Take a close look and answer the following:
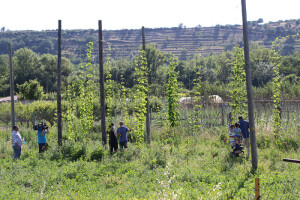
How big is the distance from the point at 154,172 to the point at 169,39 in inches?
6403

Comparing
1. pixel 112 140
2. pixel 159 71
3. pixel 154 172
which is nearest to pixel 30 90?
pixel 159 71

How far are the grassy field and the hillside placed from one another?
4697 inches

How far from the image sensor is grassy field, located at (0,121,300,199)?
820 cm

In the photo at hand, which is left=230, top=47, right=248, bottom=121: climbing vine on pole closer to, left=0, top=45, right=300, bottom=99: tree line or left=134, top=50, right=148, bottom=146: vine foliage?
left=134, top=50, right=148, bottom=146: vine foliage

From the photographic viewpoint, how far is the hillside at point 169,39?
14438 centimetres

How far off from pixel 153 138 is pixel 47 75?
56.1 metres

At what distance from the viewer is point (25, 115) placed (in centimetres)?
2550

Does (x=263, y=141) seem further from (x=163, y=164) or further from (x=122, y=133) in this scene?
(x=122, y=133)

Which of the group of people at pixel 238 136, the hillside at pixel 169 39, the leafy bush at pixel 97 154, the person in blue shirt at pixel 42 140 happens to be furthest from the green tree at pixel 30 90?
the hillside at pixel 169 39

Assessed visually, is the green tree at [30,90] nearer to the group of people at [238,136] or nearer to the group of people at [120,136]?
the group of people at [120,136]

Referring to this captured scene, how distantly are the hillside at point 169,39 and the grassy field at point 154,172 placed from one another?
391 ft

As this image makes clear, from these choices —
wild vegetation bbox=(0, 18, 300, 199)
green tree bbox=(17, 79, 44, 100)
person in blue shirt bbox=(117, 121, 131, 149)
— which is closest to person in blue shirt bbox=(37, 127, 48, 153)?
wild vegetation bbox=(0, 18, 300, 199)

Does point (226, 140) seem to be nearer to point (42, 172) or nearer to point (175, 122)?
point (175, 122)

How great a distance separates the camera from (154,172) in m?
10.5
